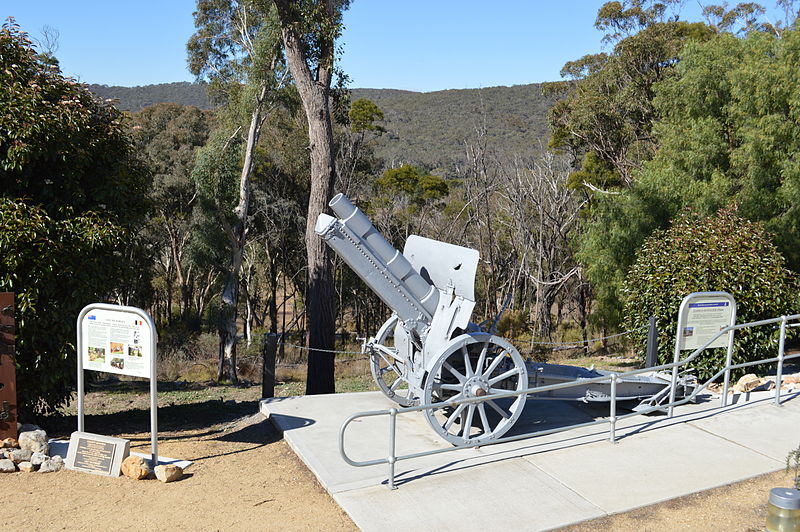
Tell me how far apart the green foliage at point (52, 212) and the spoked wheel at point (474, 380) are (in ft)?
12.6

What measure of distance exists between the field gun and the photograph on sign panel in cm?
233

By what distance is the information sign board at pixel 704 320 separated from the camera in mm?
8086

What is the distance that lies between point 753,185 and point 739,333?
5.02m

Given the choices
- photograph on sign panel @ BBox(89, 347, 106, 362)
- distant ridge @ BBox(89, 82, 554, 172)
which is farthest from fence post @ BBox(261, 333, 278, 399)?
distant ridge @ BBox(89, 82, 554, 172)

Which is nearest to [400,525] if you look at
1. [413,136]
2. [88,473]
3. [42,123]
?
[88,473]

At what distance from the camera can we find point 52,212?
7836 mm

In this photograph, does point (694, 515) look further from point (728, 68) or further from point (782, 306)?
point (728, 68)

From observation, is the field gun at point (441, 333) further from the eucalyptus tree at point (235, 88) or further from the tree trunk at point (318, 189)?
the eucalyptus tree at point (235, 88)

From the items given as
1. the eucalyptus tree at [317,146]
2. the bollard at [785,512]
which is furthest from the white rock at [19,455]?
the bollard at [785,512]

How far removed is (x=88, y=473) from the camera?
6.55 meters

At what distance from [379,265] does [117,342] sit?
2604 mm

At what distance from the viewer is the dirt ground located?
217 inches

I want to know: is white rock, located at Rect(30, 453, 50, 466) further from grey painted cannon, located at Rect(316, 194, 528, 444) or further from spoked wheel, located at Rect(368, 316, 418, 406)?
spoked wheel, located at Rect(368, 316, 418, 406)

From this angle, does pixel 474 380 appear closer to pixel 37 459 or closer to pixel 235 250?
pixel 37 459
